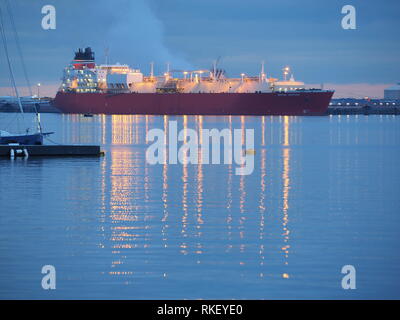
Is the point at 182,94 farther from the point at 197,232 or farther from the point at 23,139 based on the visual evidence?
the point at 197,232

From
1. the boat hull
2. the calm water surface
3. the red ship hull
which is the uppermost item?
the red ship hull

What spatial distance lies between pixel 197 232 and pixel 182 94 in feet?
224

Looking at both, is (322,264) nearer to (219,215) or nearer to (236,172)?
(219,215)

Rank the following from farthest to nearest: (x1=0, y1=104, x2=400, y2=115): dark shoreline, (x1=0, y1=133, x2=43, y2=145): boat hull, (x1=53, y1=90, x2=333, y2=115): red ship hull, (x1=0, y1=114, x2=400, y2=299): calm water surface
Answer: (x1=0, y1=104, x2=400, y2=115): dark shoreline, (x1=53, y1=90, x2=333, y2=115): red ship hull, (x1=0, y1=133, x2=43, y2=145): boat hull, (x1=0, y1=114, x2=400, y2=299): calm water surface

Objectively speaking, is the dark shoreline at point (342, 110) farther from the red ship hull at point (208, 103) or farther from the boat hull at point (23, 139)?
the boat hull at point (23, 139)

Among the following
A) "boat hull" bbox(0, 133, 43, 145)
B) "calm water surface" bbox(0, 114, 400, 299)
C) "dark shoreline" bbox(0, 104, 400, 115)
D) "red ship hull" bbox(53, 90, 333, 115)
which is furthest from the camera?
"dark shoreline" bbox(0, 104, 400, 115)

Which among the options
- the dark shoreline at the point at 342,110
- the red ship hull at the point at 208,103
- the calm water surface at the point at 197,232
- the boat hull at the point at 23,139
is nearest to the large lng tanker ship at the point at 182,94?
the red ship hull at the point at 208,103

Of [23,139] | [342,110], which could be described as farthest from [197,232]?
[342,110]

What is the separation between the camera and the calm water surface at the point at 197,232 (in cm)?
886

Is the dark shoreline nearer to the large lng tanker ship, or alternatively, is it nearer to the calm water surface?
the large lng tanker ship

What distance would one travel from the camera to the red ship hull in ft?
259

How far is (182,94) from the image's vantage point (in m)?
79.8

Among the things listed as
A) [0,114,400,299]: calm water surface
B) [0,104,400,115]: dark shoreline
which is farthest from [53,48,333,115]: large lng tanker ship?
[0,114,400,299]: calm water surface
